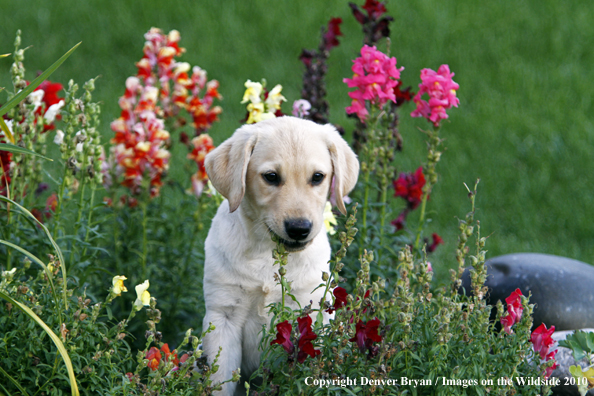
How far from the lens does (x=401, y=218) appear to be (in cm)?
483

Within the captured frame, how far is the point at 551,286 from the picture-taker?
4.35 meters

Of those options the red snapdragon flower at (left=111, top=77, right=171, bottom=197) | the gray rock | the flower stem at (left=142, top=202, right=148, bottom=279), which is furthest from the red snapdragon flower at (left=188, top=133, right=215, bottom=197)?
the gray rock

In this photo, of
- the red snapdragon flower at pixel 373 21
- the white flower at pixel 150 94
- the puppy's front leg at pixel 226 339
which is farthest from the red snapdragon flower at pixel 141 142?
the red snapdragon flower at pixel 373 21

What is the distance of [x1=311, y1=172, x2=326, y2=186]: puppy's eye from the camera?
3.19 m

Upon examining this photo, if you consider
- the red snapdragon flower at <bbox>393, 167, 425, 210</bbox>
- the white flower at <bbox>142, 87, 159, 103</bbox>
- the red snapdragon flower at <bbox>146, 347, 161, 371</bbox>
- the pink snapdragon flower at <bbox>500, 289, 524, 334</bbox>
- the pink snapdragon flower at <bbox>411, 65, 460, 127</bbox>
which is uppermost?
the white flower at <bbox>142, 87, 159, 103</bbox>

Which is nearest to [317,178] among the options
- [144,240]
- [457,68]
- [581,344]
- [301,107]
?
[301,107]

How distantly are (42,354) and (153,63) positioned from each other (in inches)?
95.8

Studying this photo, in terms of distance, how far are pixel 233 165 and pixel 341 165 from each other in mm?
555

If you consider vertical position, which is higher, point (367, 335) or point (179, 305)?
point (179, 305)

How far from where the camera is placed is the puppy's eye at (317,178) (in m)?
3.19

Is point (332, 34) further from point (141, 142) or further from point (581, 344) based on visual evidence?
point (581, 344)

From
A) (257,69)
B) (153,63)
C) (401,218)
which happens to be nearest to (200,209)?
(153,63)

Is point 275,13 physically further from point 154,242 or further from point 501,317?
point 501,317

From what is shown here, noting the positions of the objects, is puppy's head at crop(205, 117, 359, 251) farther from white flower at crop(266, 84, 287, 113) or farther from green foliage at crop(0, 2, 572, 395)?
white flower at crop(266, 84, 287, 113)
